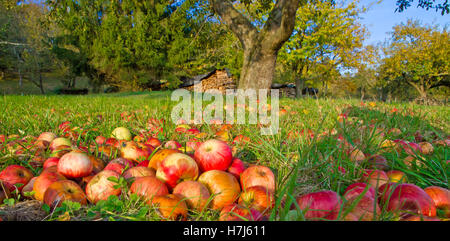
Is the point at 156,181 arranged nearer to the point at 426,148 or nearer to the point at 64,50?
Result: the point at 426,148

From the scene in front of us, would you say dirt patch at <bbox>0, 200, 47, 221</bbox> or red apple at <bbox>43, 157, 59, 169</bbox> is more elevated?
red apple at <bbox>43, 157, 59, 169</bbox>

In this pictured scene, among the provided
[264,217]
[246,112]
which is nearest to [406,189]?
[264,217]

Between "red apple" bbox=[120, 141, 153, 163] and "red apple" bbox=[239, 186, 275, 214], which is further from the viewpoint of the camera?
"red apple" bbox=[120, 141, 153, 163]

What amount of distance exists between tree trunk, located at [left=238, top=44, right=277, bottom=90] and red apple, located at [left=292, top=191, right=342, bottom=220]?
5.28 metres

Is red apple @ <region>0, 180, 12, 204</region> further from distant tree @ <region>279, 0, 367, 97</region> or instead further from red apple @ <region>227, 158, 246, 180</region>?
distant tree @ <region>279, 0, 367, 97</region>

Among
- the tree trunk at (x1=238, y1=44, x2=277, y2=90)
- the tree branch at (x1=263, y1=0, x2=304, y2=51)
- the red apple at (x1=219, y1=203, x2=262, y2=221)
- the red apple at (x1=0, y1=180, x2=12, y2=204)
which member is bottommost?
the red apple at (x1=219, y1=203, x2=262, y2=221)

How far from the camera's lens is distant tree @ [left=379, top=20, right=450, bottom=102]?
891 inches

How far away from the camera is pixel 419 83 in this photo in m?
25.5

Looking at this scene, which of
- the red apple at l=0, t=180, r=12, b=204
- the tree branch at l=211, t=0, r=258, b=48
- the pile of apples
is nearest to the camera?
the pile of apples

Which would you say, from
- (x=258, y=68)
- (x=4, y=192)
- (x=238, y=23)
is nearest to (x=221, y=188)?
(x=4, y=192)

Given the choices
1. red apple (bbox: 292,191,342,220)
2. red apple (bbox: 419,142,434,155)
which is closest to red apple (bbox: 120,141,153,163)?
red apple (bbox: 292,191,342,220)

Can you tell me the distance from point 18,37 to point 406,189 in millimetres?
31818

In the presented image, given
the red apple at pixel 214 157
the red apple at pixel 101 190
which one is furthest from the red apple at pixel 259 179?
the red apple at pixel 101 190

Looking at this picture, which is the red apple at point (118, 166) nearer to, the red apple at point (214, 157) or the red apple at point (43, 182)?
the red apple at point (43, 182)
